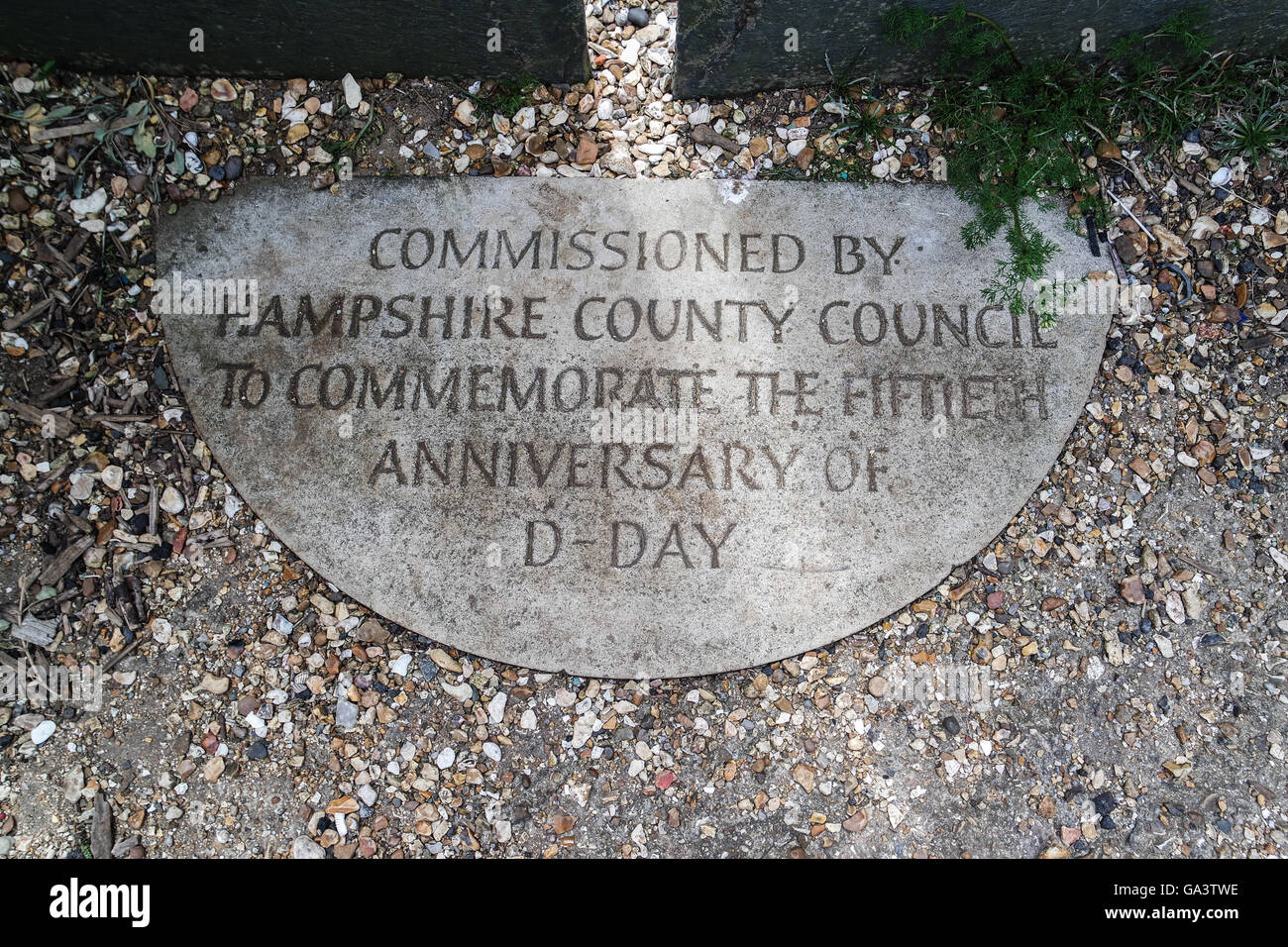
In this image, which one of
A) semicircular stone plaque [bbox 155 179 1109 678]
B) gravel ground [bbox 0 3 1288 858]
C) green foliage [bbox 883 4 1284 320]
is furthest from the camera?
green foliage [bbox 883 4 1284 320]

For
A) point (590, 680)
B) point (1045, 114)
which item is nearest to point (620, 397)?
point (590, 680)

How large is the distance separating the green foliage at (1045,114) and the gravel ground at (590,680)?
10 centimetres

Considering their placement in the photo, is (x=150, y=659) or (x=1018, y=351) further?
(x=1018, y=351)

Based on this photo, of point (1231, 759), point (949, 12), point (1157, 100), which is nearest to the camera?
point (1231, 759)

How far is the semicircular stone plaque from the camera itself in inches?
96.3

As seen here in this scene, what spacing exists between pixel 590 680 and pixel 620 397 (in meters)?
0.94

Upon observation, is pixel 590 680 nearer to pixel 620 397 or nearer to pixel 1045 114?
pixel 620 397

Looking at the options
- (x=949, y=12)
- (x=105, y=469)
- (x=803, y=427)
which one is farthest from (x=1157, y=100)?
(x=105, y=469)

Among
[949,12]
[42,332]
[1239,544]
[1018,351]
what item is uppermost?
[949,12]

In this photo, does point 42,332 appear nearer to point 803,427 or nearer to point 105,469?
point 105,469

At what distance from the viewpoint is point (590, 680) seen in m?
2.42

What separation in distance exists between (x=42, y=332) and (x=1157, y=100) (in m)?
4.03

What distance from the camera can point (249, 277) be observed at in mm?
2613

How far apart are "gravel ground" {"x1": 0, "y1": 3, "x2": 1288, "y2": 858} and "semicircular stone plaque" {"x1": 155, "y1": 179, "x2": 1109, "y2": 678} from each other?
0.11m
